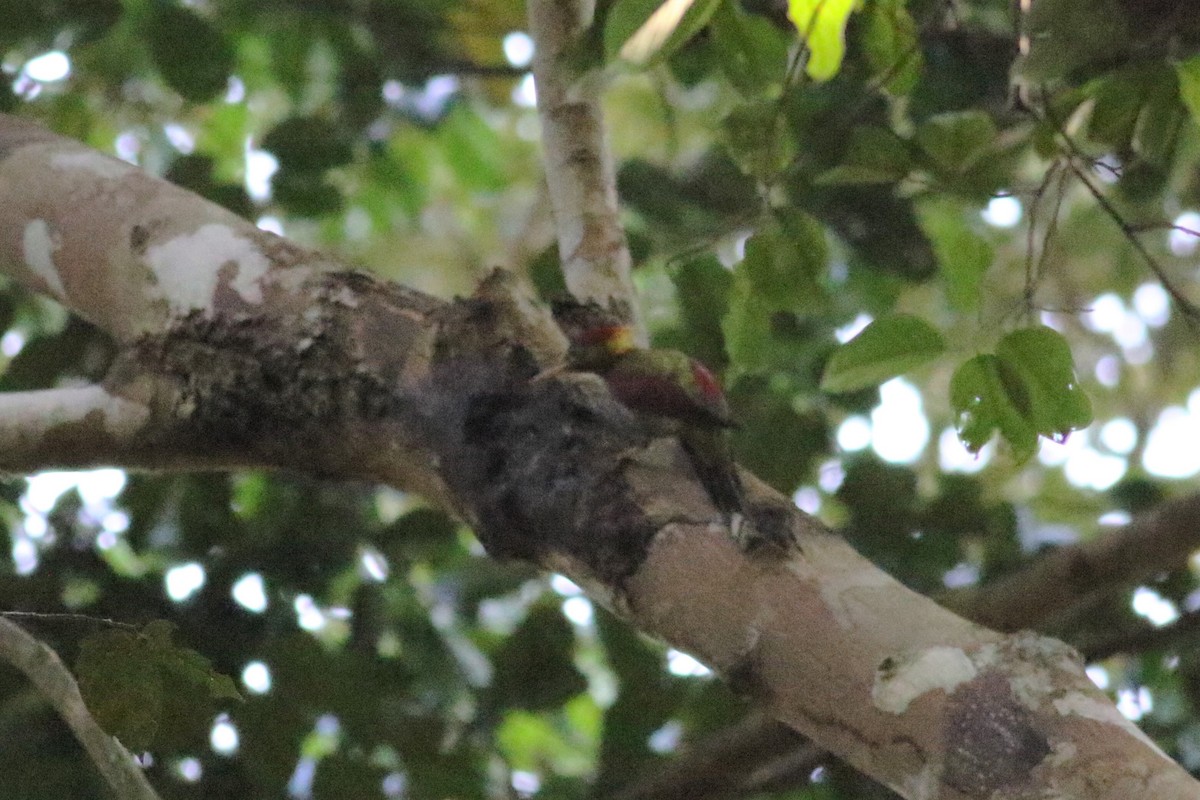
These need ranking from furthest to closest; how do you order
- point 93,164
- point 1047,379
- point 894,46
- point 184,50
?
point 184,50, point 93,164, point 894,46, point 1047,379

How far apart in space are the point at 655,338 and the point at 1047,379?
0.87m

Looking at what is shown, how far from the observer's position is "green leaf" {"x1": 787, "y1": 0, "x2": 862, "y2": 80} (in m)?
1.04

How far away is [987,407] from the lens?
1352 mm

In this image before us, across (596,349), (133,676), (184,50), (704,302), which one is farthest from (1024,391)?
(184,50)

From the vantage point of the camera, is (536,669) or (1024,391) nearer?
(1024,391)

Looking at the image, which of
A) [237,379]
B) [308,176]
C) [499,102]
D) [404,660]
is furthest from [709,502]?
[499,102]

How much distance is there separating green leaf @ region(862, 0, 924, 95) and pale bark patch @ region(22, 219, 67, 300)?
0.99 m

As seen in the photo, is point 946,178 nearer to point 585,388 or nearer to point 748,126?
point 748,126

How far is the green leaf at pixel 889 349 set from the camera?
4.25 ft

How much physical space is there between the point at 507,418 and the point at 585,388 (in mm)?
78

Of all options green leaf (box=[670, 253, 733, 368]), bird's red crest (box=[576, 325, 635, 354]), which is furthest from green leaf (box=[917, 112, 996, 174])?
bird's red crest (box=[576, 325, 635, 354])

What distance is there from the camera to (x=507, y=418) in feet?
4.05

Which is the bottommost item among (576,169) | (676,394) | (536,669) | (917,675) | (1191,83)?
(536,669)

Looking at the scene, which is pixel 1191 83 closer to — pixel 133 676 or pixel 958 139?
pixel 958 139
